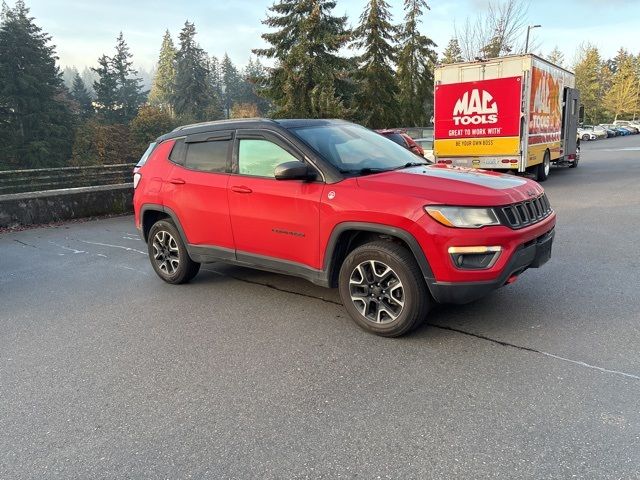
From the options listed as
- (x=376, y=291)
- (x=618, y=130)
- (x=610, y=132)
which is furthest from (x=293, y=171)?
(x=618, y=130)

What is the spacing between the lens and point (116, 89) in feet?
232

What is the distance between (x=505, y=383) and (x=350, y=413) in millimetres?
1070

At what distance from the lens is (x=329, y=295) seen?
17.1 ft

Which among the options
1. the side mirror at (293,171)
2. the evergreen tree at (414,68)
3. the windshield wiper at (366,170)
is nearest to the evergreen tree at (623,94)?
the evergreen tree at (414,68)

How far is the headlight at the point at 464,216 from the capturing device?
12.1 feet

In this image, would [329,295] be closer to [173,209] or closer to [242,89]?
[173,209]

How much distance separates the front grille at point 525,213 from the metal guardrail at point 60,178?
35.2 ft

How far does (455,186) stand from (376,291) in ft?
3.41

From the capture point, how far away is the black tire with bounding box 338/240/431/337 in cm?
387

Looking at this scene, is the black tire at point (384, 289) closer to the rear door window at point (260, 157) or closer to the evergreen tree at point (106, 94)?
the rear door window at point (260, 157)

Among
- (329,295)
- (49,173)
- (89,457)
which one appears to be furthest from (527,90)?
(89,457)

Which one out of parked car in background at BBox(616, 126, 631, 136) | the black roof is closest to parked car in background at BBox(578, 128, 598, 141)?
parked car in background at BBox(616, 126, 631, 136)

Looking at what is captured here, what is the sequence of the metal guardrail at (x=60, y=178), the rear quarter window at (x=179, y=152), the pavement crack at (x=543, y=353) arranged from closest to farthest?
1. the pavement crack at (x=543, y=353)
2. the rear quarter window at (x=179, y=152)
3. the metal guardrail at (x=60, y=178)

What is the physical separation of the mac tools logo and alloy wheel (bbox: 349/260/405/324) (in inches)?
401
